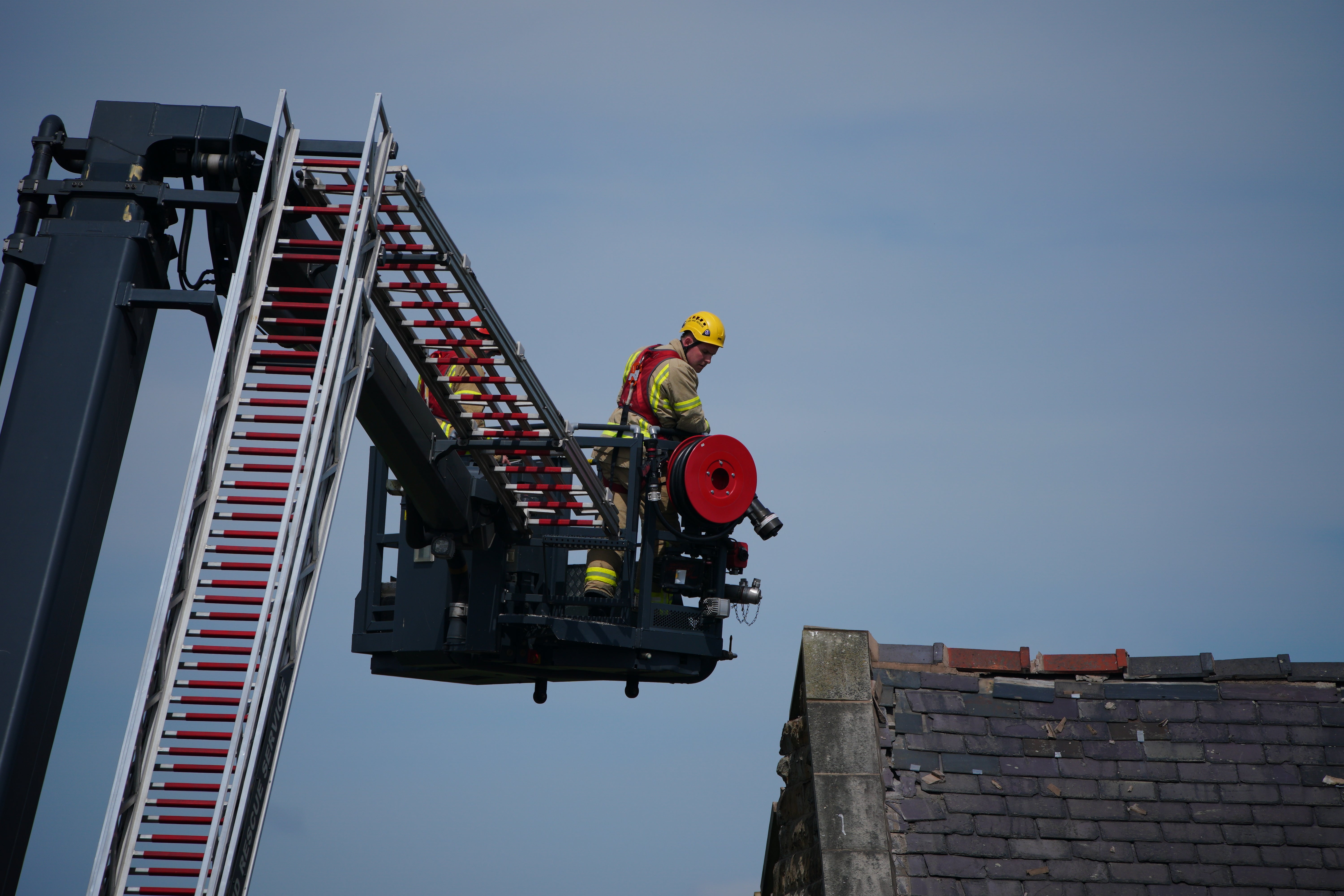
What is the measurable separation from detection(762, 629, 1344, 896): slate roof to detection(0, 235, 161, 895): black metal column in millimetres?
4812

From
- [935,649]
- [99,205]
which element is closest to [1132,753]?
[935,649]

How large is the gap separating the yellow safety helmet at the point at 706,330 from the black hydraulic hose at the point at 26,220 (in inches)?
241

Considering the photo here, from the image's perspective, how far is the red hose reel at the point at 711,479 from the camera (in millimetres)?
11617

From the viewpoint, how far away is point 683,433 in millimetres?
12148

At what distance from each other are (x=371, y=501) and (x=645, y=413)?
9.22 feet

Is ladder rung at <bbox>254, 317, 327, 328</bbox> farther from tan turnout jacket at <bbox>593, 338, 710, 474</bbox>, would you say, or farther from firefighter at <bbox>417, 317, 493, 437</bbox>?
tan turnout jacket at <bbox>593, 338, 710, 474</bbox>

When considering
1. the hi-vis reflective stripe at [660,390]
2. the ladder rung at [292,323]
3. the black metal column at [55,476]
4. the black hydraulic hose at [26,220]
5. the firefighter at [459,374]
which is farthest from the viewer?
the hi-vis reflective stripe at [660,390]

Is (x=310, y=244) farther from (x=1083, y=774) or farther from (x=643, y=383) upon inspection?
(x=1083, y=774)

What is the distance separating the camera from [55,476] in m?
7.30

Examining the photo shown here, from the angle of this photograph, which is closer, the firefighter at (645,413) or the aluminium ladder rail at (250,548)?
the aluminium ladder rail at (250,548)

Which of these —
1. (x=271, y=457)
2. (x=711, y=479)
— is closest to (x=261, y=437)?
(x=271, y=457)

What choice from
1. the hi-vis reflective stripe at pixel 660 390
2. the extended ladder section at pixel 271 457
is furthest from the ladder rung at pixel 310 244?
the hi-vis reflective stripe at pixel 660 390

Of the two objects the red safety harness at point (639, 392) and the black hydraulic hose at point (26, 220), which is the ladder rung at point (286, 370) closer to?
the black hydraulic hose at point (26, 220)

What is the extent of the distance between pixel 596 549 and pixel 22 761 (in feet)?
18.3
